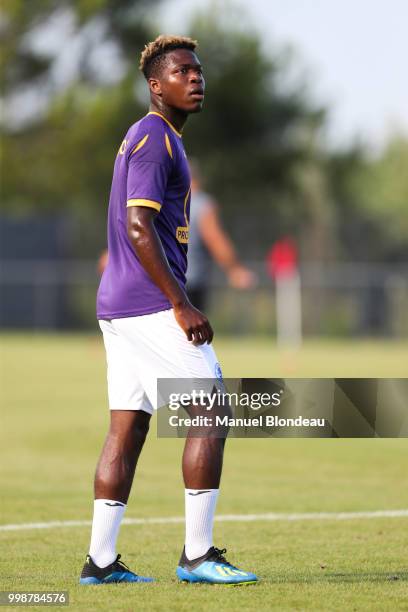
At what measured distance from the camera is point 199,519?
19.6ft

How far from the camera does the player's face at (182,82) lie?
6.03 m

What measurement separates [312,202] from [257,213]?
8.05m

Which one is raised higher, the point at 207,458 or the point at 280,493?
the point at 207,458

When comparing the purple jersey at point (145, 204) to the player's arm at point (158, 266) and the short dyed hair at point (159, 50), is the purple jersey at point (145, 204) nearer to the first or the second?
the player's arm at point (158, 266)

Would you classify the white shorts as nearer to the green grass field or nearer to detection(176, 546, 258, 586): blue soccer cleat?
detection(176, 546, 258, 586): blue soccer cleat

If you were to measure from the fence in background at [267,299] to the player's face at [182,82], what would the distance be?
35.4m

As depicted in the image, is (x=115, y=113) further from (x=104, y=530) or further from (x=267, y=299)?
(x=104, y=530)

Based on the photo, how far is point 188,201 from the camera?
6.16 meters

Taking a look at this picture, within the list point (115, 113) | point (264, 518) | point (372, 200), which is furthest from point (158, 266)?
point (372, 200)

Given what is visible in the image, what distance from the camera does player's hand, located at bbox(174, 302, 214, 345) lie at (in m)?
5.81

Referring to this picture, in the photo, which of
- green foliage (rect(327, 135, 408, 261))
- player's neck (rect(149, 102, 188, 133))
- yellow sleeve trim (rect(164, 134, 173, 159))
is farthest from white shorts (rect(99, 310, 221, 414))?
green foliage (rect(327, 135, 408, 261))

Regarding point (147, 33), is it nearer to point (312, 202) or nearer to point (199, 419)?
point (312, 202)

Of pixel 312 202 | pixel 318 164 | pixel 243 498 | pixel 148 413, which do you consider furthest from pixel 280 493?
pixel 318 164

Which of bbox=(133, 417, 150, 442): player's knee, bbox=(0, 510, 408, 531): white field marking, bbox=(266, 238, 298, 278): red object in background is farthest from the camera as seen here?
bbox=(266, 238, 298, 278): red object in background
